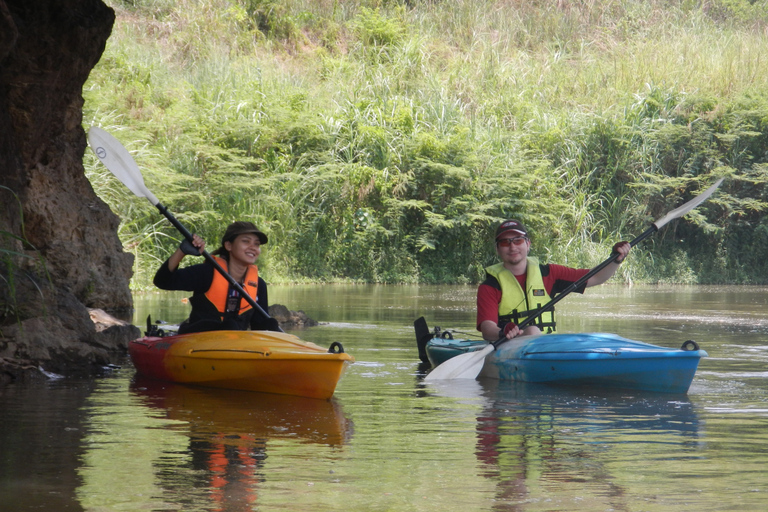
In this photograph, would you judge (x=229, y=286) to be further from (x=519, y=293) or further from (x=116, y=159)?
(x=519, y=293)

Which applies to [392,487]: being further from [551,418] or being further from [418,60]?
[418,60]

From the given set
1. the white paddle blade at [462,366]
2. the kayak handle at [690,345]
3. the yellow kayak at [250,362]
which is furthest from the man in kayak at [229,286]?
the kayak handle at [690,345]

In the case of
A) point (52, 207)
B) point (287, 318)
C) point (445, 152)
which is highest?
point (445, 152)

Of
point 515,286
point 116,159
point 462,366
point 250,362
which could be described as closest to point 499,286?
point 515,286

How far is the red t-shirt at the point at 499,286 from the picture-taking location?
610 cm

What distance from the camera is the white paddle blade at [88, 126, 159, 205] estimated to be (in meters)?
6.88

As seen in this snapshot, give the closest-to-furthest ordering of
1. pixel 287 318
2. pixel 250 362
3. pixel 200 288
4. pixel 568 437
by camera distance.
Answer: pixel 568 437 → pixel 250 362 → pixel 200 288 → pixel 287 318

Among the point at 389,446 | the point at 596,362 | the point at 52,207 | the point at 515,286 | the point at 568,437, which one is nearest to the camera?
the point at 389,446

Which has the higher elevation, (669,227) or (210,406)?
(669,227)

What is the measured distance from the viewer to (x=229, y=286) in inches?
233

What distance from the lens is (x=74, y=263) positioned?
8391 mm

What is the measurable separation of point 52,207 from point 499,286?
161 inches

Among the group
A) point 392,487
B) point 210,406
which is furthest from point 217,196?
point 392,487

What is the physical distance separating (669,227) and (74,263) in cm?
1334
